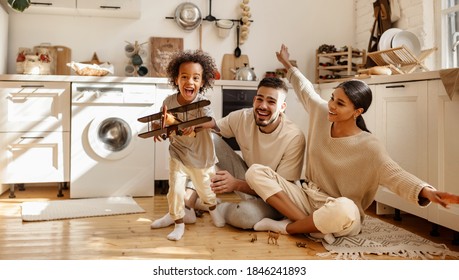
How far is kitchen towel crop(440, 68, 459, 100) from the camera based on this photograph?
6.61 ft

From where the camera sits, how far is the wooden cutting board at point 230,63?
3.98 m

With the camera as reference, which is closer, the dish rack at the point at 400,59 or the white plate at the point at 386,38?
the dish rack at the point at 400,59

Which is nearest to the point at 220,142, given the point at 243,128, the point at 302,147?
the point at 243,128

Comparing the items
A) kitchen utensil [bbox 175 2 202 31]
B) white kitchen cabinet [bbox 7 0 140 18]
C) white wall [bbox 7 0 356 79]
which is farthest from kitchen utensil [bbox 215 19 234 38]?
white kitchen cabinet [bbox 7 0 140 18]

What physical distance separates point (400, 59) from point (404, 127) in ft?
2.28

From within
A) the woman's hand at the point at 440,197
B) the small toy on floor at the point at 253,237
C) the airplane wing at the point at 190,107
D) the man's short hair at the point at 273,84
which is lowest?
the small toy on floor at the point at 253,237

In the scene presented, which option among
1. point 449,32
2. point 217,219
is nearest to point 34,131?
point 217,219

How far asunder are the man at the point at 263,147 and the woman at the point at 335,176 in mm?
76

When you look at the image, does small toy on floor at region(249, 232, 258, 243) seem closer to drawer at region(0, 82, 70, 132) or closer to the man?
the man

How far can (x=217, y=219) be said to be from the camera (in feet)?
7.84

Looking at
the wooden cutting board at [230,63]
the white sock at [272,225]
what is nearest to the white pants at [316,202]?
the white sock at [272,225]

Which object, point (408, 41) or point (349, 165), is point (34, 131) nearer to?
point (349, 165)

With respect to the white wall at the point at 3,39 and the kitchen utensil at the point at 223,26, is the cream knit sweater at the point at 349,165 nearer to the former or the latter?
the kitchen utensil at the point at 223,26
